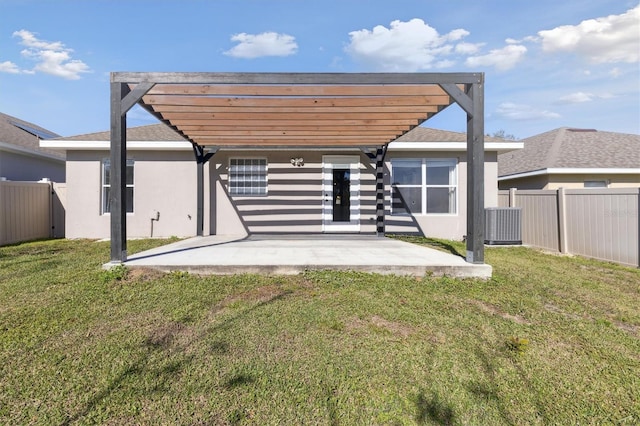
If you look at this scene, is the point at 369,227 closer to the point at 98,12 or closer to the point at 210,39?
the point at 210,39

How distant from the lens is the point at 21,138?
11.9 metres

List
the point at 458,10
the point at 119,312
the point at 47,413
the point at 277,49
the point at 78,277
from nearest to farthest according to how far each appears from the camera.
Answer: the point at 47,413
the point at 119,312
the point at 78,277
the point at 458,10
the point at 277,49

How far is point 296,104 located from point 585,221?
22.4 feet

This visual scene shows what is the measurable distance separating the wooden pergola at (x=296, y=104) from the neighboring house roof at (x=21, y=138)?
705cm

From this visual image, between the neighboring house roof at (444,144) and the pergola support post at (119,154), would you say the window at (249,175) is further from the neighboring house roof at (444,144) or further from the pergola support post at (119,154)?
the pergola support post at (119,154)

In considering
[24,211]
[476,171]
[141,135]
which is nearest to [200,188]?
[141,135]

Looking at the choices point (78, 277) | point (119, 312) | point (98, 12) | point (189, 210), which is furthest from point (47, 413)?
point (98, 12)

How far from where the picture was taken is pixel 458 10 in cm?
981

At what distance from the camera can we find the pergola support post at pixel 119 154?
4883 millimetres

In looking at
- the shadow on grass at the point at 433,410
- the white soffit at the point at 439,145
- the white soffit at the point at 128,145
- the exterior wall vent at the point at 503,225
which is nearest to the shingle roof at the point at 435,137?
the white soffit at the point at 439,145

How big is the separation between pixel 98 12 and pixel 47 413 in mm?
10699

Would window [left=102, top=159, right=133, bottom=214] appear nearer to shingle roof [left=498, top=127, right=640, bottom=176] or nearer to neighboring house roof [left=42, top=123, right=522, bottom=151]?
neighboring house roof [left=42, top=123, right=522, bottom=151]

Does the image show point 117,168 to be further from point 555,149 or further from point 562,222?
point 555,149

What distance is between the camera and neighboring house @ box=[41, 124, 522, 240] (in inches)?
376
